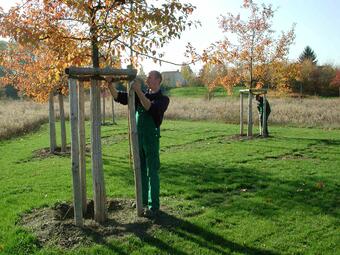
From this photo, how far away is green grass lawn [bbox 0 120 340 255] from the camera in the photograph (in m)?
5.43

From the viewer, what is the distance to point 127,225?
609cm

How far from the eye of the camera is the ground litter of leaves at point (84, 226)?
558 centimetres

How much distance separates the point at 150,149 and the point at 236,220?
1.75 m

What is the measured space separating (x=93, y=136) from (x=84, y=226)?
1.33 meters

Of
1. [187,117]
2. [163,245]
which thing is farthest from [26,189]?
A: [187,117]

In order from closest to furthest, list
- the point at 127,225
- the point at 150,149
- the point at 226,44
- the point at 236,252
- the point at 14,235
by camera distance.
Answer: the point at 236,252 < the point at 14,235 < the point at 127,225 < the point at 150,149 < the point at 226,44

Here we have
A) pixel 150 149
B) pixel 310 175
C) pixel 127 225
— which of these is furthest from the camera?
pixel 310 175

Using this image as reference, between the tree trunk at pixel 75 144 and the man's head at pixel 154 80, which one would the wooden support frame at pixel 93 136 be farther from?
the man's head at pixel 154 80

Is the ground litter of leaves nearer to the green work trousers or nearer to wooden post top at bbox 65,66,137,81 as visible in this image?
the green work trousers

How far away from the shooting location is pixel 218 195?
8.00m

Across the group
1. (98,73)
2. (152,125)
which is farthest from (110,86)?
(152,125)

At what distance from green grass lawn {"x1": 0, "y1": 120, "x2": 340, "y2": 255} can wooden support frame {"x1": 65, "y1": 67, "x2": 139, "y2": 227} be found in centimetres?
78

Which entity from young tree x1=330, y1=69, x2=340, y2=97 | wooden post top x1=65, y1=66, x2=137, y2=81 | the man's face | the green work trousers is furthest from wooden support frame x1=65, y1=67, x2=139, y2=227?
young tree x1=330, y1=69, x2=340, y2=97

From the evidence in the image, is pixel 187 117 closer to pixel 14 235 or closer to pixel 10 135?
pixel 10 135
